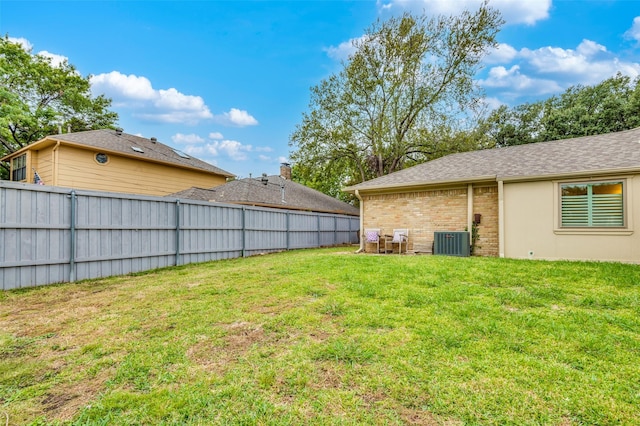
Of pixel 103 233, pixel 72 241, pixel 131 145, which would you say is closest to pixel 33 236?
pixel 72 241

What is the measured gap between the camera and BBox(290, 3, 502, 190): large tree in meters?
17.7

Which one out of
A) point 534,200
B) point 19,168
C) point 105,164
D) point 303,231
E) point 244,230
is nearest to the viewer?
point 534,200

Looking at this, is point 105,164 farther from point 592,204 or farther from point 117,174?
point 592,204

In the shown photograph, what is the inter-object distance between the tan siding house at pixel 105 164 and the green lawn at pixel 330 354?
31.2ft

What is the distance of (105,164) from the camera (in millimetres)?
13227

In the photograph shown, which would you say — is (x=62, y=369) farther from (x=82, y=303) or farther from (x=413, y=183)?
(x=413, y=183)

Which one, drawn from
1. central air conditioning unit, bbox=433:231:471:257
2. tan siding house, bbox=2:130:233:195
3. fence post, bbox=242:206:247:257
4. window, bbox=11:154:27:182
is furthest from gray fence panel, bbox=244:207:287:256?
window, bbox=11:154:27:182

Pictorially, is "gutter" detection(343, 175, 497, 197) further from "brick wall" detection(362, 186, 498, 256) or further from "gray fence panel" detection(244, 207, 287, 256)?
"gray fence panel" detection(244, 207, 287, 256)

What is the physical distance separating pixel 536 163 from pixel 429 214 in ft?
10.9

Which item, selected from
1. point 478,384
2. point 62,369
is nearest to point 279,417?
point 478,384

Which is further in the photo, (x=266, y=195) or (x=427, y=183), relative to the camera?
(x=266, y=195)

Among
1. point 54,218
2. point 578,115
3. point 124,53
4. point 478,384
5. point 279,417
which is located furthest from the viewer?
point 578,115

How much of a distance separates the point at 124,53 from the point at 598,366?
18.5 meters

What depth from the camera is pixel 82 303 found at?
4.57 meters
